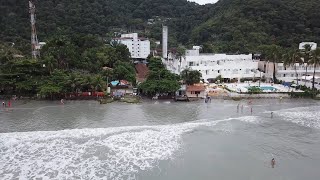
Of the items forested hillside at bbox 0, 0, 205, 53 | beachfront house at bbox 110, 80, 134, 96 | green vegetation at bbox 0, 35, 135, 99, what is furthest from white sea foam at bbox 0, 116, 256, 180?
forested hillside at bbox 0, 0, 205, 53

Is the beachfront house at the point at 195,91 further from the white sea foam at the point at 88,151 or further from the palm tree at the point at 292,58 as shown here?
the palm tree at the point at 292,58

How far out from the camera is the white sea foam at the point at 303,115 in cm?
3344

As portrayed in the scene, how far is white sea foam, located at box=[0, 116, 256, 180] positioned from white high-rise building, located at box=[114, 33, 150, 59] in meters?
54.5

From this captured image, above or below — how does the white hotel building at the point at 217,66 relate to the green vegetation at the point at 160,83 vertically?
above

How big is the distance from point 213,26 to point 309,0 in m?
27.1

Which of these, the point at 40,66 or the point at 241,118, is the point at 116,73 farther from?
the point at 241,118

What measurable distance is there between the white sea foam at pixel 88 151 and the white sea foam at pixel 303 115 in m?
11.3

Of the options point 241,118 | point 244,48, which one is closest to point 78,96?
point 241,118

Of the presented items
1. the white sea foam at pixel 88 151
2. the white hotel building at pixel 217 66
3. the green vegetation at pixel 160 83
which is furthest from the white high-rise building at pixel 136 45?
the white sea foam at pixel 88 151

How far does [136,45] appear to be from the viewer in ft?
277

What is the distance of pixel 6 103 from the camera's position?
41344 mm

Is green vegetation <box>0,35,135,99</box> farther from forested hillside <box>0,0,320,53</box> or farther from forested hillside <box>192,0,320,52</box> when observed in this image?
forested hillside <box>192,0,320,52</box>

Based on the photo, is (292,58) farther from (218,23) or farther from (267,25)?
(218,23)

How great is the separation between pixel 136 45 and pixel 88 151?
2411 inches
